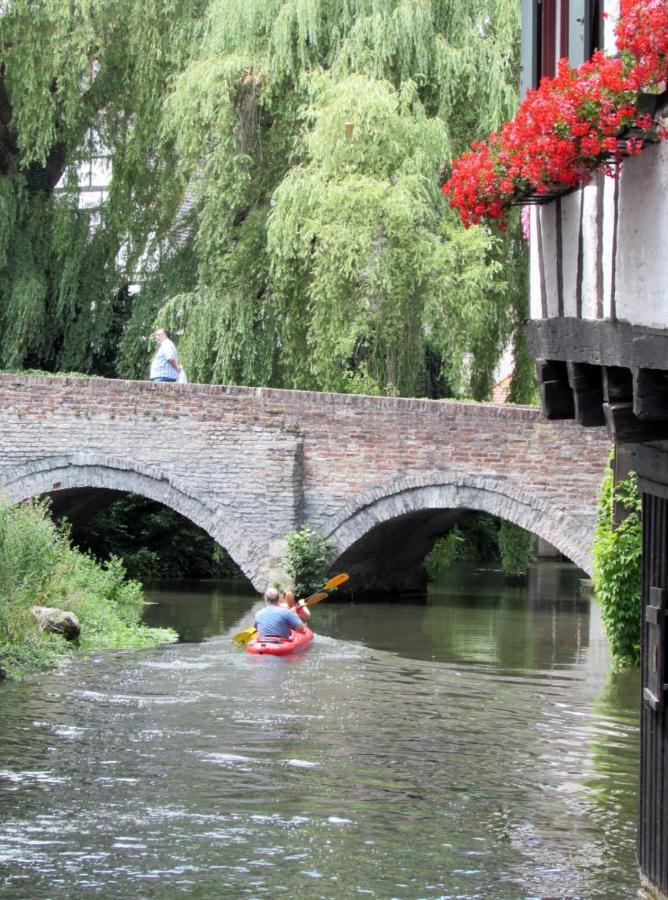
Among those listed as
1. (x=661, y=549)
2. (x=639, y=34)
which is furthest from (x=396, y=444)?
(x=639, y=34)

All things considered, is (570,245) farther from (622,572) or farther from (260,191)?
(260,191)

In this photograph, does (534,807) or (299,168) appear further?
(299,168)

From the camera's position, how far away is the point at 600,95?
18.3 feet

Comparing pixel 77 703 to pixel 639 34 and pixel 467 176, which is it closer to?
pixel 467 176

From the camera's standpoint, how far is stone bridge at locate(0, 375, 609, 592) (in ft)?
59.7

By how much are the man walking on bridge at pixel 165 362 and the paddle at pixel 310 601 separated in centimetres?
354

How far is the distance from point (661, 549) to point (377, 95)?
1311 cm

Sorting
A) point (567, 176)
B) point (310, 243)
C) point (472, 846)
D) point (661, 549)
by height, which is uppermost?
point (310, 243)

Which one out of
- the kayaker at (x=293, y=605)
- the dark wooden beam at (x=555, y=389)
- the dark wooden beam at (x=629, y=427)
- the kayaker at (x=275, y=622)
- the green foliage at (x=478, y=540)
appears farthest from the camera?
the green foliage at (x=478, y=540)

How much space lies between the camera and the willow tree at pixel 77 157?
22141 millimetres

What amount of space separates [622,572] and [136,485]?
8.20 metres

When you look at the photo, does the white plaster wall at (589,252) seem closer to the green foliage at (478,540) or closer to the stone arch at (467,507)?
the stone arch at (467,507)

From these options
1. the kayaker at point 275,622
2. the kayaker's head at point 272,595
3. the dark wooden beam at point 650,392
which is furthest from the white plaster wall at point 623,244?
the kayaker's head at point 272,595

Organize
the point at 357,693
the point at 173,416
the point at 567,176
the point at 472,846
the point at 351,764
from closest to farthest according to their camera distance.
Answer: the point at 567,176
the point at 472,846
the point at 351,764
the point at 357,693
the point at 173,416
